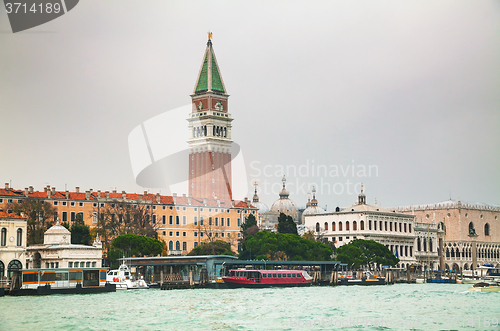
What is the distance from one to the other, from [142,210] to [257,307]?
4276 centimetres

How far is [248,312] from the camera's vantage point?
36.9m

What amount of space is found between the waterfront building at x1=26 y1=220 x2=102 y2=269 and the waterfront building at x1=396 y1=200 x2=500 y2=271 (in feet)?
180

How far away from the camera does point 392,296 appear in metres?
49.1

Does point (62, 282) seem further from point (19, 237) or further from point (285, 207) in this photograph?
point (285, 207)

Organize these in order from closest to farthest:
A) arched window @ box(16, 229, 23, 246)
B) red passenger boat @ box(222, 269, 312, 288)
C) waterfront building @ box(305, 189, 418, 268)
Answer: red passenger boat @ box(222, 269, 312, 288) < arched window @ box(16, 229, 23, 246) < waterfront building @ box(305, 189, 418, 268)

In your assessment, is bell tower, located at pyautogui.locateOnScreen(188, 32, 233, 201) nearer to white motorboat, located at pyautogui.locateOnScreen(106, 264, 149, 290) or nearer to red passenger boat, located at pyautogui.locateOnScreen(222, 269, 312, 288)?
red passenger boat, located at pyautogui.locateOnScreen(222, 269, 312, 288)

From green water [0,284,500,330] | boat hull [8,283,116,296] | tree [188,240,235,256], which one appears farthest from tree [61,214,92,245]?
green water [0,284,500,330]

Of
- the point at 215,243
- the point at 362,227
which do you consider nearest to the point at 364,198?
the point at 362,227

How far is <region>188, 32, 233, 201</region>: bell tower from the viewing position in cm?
9919

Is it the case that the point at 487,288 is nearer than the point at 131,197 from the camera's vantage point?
Yes

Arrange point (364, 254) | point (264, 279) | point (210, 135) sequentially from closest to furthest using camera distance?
point (264, 279) → point (364, 254) → point (210, 135)

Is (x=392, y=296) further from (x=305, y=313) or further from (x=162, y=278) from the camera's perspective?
(x=162, y=278)

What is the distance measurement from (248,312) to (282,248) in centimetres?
3410

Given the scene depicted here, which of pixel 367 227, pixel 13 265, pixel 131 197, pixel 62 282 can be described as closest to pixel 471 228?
pixel 367 227
